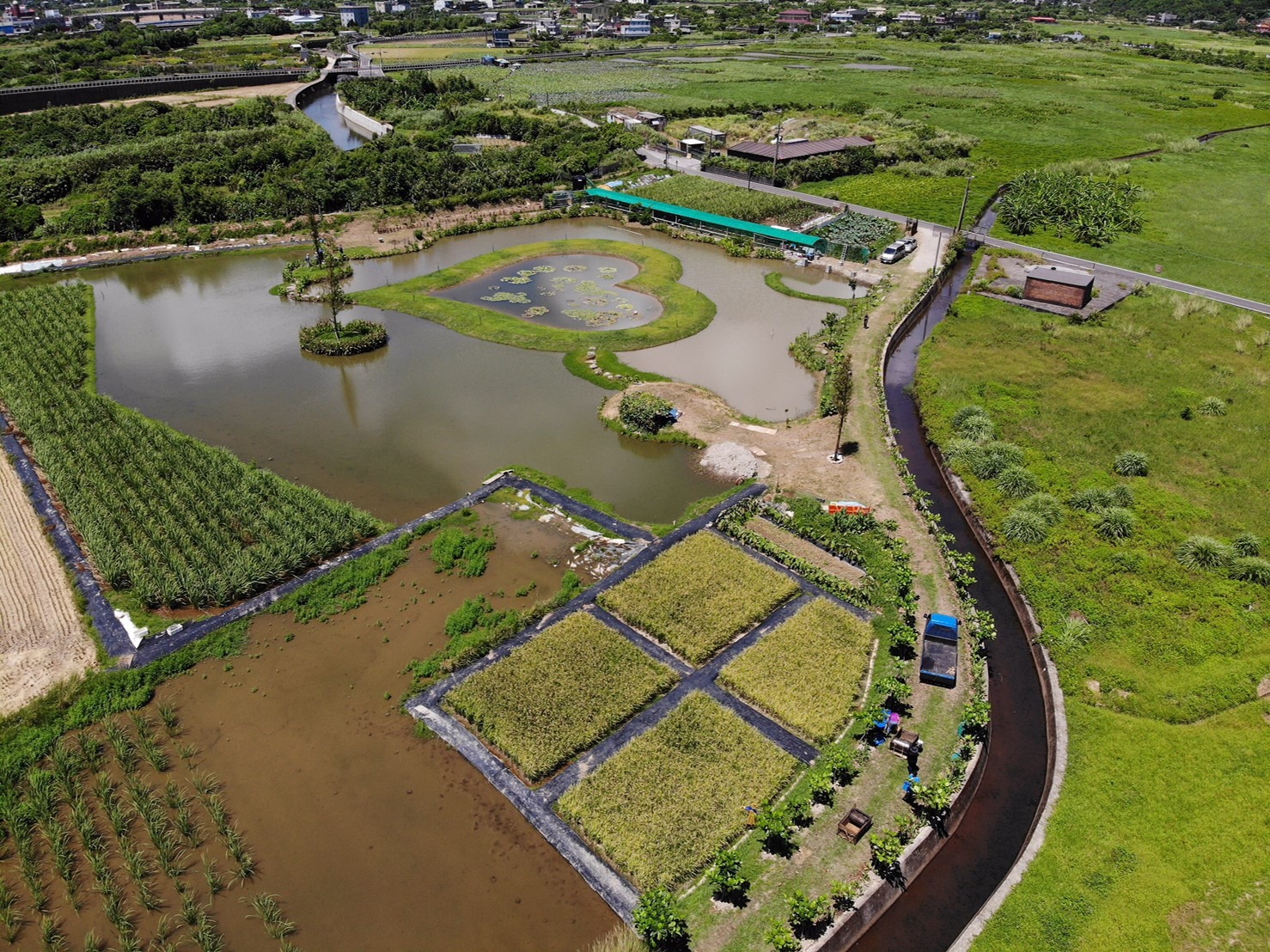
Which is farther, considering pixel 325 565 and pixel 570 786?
pixel 325 565

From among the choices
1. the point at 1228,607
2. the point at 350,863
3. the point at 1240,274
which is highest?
the point at 1240,274

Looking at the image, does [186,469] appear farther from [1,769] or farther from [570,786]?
[570,786]

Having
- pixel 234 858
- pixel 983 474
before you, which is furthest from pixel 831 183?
pixel 234 858

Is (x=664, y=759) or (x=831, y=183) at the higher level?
(x=831, y=183)

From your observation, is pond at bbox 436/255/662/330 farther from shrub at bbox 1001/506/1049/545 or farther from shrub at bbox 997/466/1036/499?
shrub at bbox 1001/506/1049/545

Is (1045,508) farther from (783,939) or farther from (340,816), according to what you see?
(340,816)

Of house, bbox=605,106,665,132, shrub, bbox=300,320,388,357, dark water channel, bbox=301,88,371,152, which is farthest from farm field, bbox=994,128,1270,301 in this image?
dark water channel, bbox=301,88,371,152

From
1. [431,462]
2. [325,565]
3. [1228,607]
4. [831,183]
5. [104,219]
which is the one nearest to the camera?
[1228,607]
